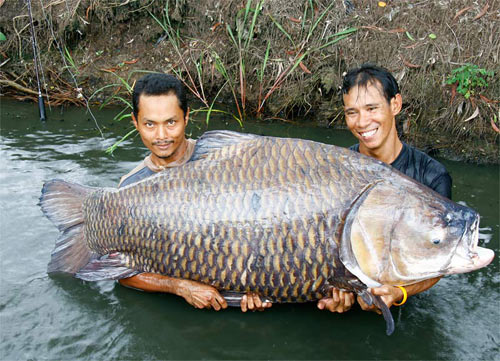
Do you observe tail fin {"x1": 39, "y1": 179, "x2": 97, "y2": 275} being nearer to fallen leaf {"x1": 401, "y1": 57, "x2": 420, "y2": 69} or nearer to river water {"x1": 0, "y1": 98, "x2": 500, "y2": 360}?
river water {"x1": 0, "y1": 98, "x2": 500, "y2": 360}

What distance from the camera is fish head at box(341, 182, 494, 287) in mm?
2461

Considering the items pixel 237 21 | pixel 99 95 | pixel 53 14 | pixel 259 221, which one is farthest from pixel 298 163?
pixel 53 14

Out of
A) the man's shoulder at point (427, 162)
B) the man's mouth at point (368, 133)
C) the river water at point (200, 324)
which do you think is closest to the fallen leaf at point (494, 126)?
the river water at point (200, 324)

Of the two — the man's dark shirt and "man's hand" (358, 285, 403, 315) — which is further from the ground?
the man's dark shirt

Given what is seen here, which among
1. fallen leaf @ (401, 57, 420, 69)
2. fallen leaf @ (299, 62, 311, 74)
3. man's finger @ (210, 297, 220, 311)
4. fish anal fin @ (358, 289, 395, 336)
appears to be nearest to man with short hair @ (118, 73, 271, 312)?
man's finger @ (210, 297, 220, 311)

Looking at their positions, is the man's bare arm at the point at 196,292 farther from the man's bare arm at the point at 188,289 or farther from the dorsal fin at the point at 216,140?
the dorsal fin at the point at 216,140

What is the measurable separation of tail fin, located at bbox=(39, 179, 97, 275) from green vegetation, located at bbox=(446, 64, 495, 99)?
14.8 ft

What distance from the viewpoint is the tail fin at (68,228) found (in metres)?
3.24

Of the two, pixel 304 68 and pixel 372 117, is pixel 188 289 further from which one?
pixel 304 68

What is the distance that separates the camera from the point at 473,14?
6195 mm

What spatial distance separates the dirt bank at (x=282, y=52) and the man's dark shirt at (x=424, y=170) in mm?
2799

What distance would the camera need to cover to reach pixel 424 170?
126 inches

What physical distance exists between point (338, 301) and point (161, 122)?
5.34 ft

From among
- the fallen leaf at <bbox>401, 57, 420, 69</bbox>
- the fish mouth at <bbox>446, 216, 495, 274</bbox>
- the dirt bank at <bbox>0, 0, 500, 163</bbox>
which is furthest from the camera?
the fallen leaf at <bbox>401, 57, 420, 69</bbox>
